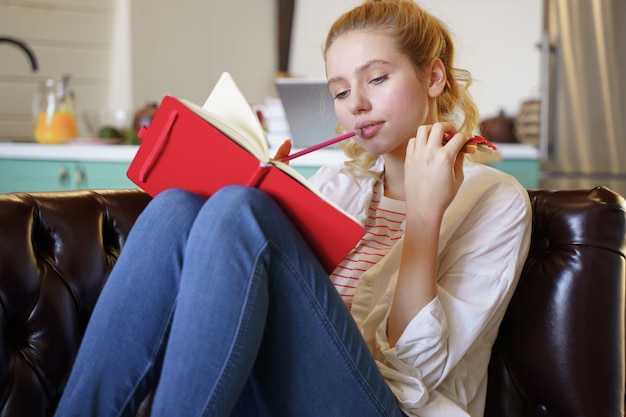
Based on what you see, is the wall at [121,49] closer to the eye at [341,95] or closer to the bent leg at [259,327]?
the eye at [341,95]

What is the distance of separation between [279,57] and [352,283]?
3.77m

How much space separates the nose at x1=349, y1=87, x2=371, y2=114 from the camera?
129 cm

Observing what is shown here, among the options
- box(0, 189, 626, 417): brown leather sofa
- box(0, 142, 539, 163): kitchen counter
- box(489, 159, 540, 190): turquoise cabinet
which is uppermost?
box(0, 189, 626, 417): brown leather sofa

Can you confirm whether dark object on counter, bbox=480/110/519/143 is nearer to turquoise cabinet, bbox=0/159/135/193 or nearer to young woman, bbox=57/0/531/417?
turquoise cabinet, bbox=0/159/135/193

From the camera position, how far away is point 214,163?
3.57 feet

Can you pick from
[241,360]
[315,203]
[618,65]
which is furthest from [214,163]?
[618,65]

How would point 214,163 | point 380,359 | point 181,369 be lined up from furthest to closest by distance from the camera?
1. point 380,359
2. point 214,163
3. point 181,369

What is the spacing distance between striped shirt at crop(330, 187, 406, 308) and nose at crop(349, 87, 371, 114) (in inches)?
8.0

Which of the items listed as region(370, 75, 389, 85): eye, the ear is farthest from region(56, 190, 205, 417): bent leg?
the ear

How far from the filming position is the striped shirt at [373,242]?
1.33 meters

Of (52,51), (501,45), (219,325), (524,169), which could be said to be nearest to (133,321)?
(219,325)

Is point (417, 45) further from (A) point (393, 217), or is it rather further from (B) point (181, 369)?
(B) point (181, 369)

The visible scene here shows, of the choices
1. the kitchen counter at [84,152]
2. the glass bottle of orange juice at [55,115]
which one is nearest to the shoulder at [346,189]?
the kitchen counter at [84,152]

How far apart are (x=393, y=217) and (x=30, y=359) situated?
2.12ft
